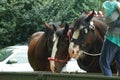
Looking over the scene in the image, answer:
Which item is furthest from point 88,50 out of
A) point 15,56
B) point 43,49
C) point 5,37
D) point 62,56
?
point 5,37

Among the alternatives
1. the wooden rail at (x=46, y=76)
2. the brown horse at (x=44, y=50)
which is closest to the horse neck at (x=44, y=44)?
the brown horse at (x=44, y=50)

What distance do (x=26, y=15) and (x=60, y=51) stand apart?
55.8 feet

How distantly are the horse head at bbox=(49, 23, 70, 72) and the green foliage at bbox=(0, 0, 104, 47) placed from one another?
41.6 ft

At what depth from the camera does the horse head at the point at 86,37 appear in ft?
19.6

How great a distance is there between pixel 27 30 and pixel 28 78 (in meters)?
18.0

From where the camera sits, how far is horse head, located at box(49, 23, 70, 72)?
20.9ft

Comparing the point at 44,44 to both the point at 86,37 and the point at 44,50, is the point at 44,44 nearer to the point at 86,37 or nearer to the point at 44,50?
the point at 44,50

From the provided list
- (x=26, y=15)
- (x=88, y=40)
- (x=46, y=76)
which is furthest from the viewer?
(x=26, y=15)

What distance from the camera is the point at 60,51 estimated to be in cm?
650

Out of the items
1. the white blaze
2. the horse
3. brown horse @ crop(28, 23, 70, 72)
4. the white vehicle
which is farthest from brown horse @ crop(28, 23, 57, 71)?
the white vehicle

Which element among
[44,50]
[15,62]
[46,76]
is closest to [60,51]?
[44,50]

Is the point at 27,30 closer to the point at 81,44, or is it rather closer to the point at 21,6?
the point at 21,6

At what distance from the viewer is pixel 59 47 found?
21.4ft

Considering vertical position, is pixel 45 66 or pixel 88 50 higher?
pixel 88 50
